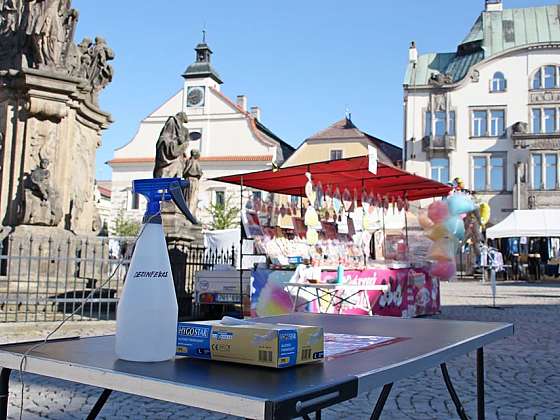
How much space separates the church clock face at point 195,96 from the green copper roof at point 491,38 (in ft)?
57.7

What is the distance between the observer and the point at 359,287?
9688mm

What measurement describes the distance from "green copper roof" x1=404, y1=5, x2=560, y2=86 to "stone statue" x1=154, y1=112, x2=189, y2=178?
117 feet

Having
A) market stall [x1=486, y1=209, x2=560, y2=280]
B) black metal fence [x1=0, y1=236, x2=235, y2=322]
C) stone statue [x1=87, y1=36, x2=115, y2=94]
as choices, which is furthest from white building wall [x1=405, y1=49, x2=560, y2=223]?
black metal fence [x1=0, y1=236, x2=235, y2=322]

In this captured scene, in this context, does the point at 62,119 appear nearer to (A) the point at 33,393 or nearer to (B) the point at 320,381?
(A) the point at 33,393

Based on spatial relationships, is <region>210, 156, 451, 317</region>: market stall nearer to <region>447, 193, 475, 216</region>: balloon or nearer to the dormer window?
<region>447, 193, 475, 216</region>: balloon

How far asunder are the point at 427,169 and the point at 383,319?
4317 centimetres

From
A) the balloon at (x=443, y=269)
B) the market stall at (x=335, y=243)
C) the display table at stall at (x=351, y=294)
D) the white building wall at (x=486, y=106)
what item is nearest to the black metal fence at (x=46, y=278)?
the display table at stall at (x=351, y=294)

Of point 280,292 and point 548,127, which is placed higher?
point 548,127

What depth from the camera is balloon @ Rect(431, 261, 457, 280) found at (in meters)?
13.5

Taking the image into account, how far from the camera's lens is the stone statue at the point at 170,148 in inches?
531

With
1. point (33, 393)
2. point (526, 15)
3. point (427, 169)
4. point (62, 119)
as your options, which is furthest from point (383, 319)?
point (526, 15)

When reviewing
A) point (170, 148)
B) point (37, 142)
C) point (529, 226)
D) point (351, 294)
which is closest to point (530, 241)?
point (529, 226)

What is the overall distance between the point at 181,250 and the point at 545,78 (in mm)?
38691

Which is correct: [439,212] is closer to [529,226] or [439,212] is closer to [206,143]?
[529,226]
